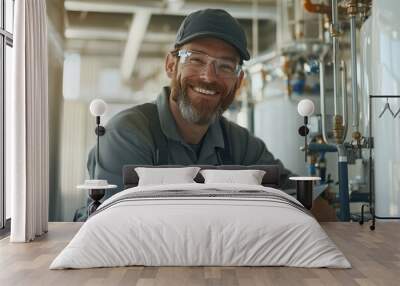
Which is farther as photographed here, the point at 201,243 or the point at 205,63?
the point at 205,63

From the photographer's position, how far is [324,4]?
247 inches

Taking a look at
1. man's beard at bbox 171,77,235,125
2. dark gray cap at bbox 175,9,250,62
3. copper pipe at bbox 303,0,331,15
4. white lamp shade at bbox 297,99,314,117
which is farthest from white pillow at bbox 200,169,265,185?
copper pipe at bbox 303,0,331,15

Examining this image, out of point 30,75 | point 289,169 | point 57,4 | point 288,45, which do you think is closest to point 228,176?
point 289,169

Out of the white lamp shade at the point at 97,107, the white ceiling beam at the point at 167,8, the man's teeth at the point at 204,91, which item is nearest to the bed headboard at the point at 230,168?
the white lamp shade at the point at 97,107

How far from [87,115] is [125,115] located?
0.44 metres

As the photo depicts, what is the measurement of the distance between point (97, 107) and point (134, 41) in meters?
0.89

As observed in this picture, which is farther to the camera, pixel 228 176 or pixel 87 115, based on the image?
pixel 87 115

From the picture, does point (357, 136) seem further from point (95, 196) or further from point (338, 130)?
point (95, 196)

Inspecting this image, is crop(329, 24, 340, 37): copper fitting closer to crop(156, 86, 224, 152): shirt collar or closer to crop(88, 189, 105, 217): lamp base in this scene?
crop(156, 86, 224, 152): shirt collar

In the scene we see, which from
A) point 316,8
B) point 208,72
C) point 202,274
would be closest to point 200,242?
point 202,274

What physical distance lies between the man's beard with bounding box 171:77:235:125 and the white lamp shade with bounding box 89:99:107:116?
788mm

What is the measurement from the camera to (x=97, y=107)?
19.7 feet

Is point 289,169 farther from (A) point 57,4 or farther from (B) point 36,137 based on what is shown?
(A) point 57,4

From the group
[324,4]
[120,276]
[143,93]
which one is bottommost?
[120,276]
